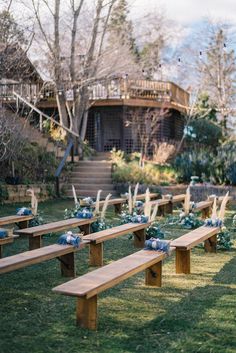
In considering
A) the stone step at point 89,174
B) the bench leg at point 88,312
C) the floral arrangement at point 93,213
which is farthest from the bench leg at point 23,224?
the stone step at point 89,174

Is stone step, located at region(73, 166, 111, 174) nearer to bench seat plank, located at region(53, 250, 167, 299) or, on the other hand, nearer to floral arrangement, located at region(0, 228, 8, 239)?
floral arrangement, located at region(0, 228, 8, 239)

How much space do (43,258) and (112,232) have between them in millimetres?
1892

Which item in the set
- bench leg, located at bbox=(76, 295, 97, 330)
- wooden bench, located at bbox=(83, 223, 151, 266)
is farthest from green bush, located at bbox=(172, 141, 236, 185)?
bench leg, located at bbox=(76, 295, 97, 330)

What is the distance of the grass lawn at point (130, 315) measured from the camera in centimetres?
420

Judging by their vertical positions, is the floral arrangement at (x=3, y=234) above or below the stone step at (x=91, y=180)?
below

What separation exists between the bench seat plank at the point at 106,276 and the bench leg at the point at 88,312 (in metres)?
0.12

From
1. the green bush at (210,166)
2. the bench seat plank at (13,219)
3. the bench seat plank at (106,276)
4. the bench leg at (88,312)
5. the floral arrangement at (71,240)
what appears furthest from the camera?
the green bush at (210,166)

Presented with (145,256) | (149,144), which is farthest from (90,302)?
(149,144)

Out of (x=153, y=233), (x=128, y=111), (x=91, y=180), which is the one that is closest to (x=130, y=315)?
(x=153, y=233)

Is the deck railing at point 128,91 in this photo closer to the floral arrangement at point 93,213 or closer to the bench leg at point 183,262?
the floral arrangement at point 93,213

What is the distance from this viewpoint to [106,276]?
485 cm

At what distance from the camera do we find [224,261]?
7.61m

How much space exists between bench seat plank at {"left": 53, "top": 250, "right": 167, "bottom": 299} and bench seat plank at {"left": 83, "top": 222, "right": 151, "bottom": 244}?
119cm

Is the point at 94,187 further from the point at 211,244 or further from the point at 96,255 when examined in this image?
the point at 96,255
